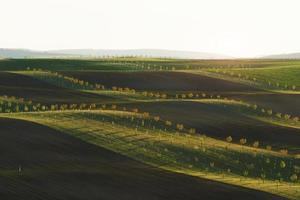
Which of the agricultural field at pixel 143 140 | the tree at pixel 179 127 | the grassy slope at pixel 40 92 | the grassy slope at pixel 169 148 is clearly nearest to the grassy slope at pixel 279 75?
the agricultural field at pixel 143 140

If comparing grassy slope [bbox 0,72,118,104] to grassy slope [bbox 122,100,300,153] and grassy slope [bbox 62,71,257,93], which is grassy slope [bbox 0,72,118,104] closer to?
grassy slope [bbox 122,100,300,153]

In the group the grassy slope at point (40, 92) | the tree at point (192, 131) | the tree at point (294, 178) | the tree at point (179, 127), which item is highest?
the grassy slope at point (40, 92)

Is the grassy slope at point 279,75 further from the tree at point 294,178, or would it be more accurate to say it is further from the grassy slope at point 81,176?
the grassy slope at point 81,176

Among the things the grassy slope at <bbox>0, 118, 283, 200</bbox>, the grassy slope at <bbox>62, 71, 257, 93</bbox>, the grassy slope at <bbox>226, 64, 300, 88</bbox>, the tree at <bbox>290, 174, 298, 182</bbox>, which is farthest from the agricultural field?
the grassy slope at <bbox>226, 64, 300, 88</bbox>

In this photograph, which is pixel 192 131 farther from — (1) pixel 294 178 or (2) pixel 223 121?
Answer: (1) pixel 294 178

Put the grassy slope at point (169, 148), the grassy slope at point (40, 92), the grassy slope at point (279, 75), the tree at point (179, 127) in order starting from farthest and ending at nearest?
1. the grassy slope at point (279, 75)
2. the grassy slope at point (40, 92)
3. the tree at point (179, 127)
4. the grassy slope at point (169, 148)

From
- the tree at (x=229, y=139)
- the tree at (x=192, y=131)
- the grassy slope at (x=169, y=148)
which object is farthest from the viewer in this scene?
the tree at (x=192, y=131)

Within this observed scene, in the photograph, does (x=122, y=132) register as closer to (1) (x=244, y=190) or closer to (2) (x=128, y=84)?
(1) (x=244, y=190)
